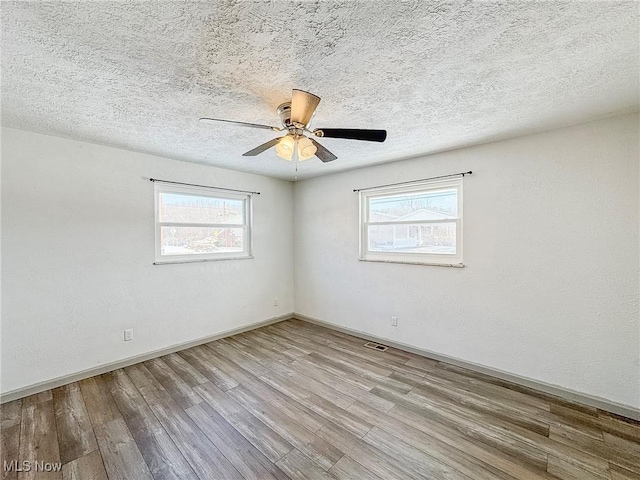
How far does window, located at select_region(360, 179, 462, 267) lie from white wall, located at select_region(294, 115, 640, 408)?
0.41 ft

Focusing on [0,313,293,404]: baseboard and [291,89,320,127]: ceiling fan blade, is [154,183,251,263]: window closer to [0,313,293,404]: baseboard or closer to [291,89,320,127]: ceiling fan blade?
[0,313,293,404]: baseboard

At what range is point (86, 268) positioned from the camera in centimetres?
282

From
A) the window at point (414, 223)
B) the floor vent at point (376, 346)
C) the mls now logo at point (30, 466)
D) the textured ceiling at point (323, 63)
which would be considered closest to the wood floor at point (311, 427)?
the mls now logo at point (30, 466)

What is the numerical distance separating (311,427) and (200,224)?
283cm

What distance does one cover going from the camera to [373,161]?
3.54 metres

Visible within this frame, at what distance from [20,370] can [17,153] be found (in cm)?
197

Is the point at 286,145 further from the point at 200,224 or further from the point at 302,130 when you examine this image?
the point at 200,224

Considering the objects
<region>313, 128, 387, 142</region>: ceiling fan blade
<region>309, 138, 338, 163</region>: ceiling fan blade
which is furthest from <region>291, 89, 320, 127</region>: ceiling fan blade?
<region>309, 138, 338, 163</region>: ceiling fan blade

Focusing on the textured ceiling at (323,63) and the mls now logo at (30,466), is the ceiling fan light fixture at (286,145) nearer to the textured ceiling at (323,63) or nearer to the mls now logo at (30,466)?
the textured ceiling at (323,63)

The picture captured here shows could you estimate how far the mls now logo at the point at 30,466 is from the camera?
166 cm

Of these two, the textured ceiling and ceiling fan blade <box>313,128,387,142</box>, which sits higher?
the textured ceiling

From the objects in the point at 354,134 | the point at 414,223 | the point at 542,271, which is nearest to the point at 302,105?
the point at 354,134

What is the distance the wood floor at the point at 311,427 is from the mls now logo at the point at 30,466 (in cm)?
2

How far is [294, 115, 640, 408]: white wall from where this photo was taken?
7.21ft
